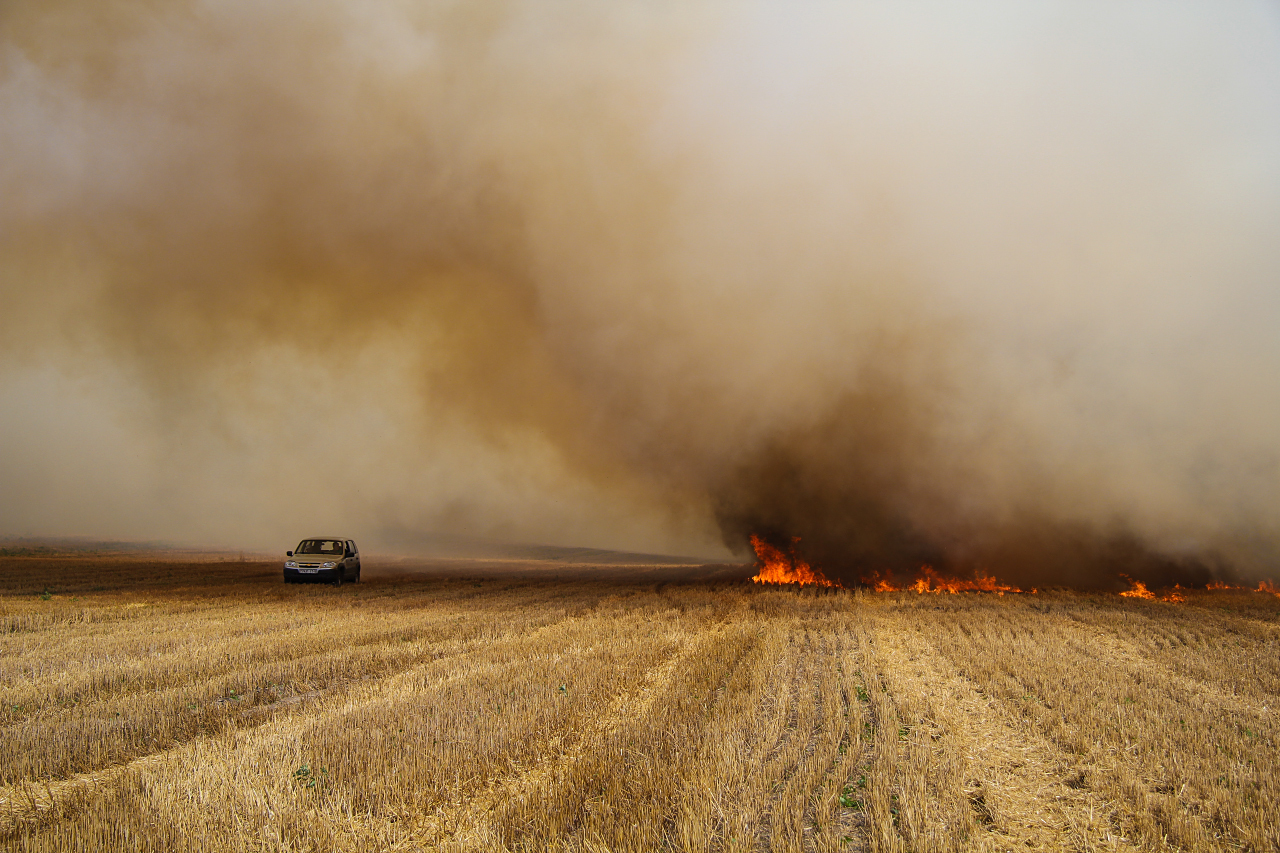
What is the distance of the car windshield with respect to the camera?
25.2m

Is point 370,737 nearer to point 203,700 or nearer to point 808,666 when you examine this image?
point 203,700

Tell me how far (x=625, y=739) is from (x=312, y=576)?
71.8ft

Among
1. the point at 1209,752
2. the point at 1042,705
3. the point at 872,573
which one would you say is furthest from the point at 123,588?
the point at 872,573

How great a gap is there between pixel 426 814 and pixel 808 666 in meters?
7.48

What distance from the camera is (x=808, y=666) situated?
34.8 ft

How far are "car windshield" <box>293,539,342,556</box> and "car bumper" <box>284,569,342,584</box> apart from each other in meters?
1.12

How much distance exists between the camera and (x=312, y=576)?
23984mm

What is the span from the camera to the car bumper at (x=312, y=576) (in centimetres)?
2398

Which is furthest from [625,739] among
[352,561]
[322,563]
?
[352,561]

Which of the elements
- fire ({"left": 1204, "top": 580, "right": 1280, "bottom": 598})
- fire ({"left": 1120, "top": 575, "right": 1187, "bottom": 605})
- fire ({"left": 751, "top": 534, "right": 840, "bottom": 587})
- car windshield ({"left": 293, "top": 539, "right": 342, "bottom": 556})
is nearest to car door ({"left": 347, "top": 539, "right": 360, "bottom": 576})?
Answer: car windshield ({"left": 293, "top": 539, "right": 342, "bottom": 556})

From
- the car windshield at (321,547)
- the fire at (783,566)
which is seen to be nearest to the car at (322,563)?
the car windshield at (321,547)

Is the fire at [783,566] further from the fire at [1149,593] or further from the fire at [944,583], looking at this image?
the fire at [1149,593]

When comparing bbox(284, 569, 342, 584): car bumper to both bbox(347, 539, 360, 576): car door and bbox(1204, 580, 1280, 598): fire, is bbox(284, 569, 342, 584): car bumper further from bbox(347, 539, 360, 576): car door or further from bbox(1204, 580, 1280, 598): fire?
bbox(1204, 580, 1280, 598): fire

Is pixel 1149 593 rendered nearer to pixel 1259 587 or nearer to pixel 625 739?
pixel 1259 587
